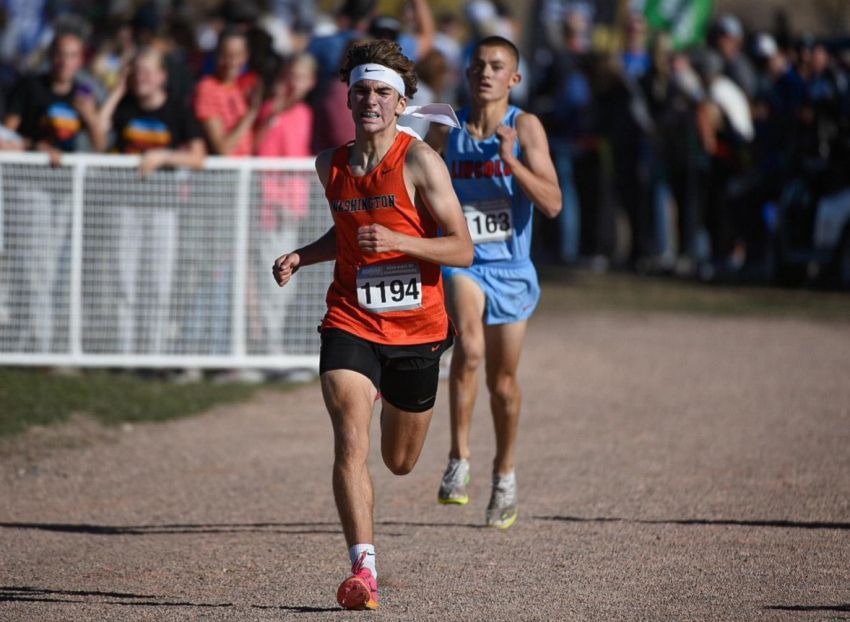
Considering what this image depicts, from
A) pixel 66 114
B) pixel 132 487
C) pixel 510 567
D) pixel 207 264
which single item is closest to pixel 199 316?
pixel 207 264

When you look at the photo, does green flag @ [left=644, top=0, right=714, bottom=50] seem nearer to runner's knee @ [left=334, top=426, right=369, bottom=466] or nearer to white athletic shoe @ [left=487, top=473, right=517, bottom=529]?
white athletic shoe @ [left=487, top=473, right=517, bottom=529]

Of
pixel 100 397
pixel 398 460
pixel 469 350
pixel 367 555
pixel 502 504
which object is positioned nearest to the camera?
pixel 367 555

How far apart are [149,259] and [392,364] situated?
17.3 ft

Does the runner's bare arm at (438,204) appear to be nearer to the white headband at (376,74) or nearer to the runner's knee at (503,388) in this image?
the white headband at (376,74)

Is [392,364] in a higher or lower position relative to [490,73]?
lower

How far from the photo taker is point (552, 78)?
63.4 ft

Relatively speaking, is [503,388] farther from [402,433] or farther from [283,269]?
[283,269]

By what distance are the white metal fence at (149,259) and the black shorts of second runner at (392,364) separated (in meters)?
5.03

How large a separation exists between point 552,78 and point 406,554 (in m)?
13.6

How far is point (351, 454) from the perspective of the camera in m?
5.45

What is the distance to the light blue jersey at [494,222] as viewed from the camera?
284 inches

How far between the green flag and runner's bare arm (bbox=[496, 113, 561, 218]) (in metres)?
14.2

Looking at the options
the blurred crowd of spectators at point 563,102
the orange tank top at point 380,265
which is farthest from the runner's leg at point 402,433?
the blurred crowd of spectators at point 563,102

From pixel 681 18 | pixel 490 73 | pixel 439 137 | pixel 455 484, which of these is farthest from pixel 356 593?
pixel 681 18
